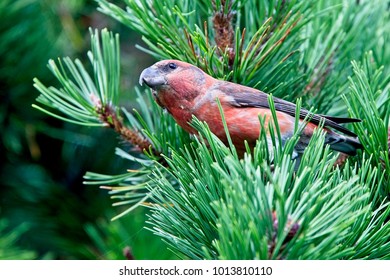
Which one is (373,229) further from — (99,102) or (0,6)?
(0,6)

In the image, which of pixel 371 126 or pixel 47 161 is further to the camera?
pixel 47 161

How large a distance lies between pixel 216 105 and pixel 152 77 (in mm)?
217

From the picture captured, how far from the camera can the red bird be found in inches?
72.0

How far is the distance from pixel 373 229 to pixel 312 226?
279mm

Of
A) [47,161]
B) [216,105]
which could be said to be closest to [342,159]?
[216,105]

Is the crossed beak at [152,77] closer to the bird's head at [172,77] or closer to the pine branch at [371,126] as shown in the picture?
the bird's head at [172,77]

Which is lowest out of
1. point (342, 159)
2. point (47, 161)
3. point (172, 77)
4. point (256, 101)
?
point (47, 161)

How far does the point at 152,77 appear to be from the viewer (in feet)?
6.07

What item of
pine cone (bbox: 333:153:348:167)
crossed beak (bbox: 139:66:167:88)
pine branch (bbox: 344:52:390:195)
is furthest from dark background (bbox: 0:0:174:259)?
pine branch (bbox: 344:52:390:195)

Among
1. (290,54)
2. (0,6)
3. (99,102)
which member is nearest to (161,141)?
(99,102)

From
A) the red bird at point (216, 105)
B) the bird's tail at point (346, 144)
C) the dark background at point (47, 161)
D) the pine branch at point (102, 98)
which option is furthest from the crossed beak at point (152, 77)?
the dark background at point (47, 161)

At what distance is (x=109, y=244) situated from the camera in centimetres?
248

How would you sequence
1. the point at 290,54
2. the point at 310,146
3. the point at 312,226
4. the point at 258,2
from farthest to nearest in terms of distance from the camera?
the point at 258,2 → the point at 290,54 → the point at 310,146 → the point at 312,226

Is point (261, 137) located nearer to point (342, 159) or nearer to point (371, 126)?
point (371, 126)
